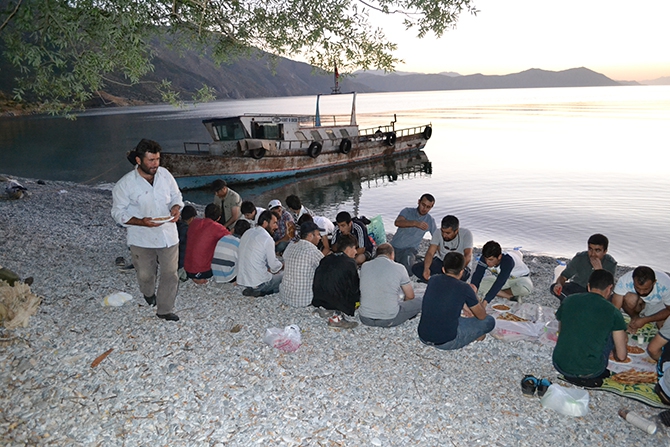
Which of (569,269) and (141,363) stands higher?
(569,269)

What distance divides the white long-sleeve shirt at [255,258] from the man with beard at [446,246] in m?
2.70

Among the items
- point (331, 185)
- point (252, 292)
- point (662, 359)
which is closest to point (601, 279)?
point (662, 359)

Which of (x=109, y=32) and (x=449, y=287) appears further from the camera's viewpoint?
(x=109, y=32)

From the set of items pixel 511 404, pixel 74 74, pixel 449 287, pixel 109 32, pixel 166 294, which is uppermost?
pixel 109 32

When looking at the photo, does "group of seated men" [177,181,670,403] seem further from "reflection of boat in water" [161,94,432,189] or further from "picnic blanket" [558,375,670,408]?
"reflection of boat in water" [161,94,432,189]

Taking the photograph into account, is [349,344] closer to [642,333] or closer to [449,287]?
[449,287]

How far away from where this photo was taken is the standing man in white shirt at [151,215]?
5410 mm

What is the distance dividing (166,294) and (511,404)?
4585 mm

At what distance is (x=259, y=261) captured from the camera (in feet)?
23.1

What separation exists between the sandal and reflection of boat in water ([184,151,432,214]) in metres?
19.4

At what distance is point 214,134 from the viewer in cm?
2725

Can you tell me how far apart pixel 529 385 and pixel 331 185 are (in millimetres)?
26380

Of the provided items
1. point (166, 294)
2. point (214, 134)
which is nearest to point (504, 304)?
point (166, 294)

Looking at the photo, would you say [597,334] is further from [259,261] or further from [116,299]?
[116,299]
